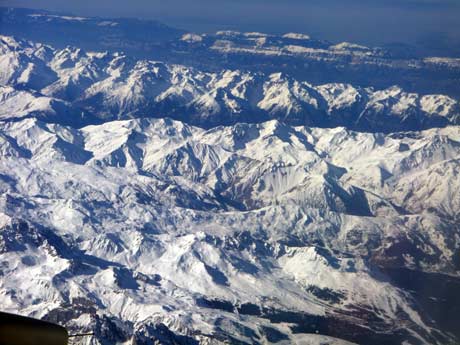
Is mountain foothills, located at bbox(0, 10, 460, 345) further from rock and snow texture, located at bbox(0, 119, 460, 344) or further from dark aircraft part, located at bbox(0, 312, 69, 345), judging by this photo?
dark aircraft part, located at bbox(0, 312, 69, 345)

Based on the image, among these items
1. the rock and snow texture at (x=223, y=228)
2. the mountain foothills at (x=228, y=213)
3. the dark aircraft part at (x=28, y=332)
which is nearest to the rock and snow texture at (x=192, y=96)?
the mountain foothills at (x=228, y=213)

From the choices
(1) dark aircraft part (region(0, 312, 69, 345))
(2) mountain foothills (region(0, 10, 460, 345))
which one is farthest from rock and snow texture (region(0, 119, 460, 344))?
(1) dark aircraft part (region(0, 312, 69, 345))

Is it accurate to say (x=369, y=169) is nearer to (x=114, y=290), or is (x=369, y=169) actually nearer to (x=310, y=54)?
(x=114, y=290)

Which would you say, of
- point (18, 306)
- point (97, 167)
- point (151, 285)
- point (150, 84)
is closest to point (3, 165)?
point (97, 167)

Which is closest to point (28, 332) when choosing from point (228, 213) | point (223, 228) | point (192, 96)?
point (223, 228)

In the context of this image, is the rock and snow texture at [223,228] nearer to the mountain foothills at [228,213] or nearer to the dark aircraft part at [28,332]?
the mountain foothills at [228,213]
